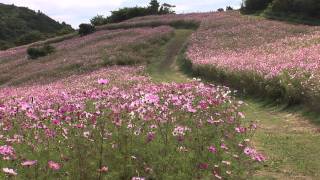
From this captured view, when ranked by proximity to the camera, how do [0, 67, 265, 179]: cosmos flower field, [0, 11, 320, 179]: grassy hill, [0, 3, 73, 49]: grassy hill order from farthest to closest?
[0, 3, 73, 49]: grassy hill, [0, 11, 320, 179]: grassy hill, [0, 67, 265, 179]: cosmos flower field

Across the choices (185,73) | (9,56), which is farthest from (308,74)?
(9,56)

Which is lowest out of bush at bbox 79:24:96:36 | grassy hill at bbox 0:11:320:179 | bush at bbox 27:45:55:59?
bush at bbox 27:45:55:59

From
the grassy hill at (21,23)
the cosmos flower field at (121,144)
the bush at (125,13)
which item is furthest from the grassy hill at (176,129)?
the grassy hill at (21,23)

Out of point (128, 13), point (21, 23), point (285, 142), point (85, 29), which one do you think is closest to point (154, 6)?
point (128, 13)

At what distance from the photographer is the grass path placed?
10797 mm

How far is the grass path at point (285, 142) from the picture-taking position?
35.4ft

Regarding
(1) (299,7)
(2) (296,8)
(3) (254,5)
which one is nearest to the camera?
(1) (299,7)

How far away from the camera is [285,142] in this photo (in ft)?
44.8

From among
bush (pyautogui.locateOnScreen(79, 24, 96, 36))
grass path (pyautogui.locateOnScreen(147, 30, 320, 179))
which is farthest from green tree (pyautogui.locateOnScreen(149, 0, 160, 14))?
grass path (pyautogui.locateOnScreen(147, 30, 320, 179))

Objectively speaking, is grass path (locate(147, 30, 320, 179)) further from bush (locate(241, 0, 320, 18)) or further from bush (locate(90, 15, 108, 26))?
bush (locate(90, 15, 108, 26))

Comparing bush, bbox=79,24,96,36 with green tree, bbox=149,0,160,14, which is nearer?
bush, bbox=79,24,96,36

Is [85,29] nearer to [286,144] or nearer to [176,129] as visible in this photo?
[286,144]

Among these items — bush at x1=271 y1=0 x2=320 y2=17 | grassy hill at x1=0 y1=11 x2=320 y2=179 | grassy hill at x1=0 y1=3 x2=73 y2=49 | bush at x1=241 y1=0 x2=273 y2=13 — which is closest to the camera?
grassy hill at x1=0 y1=11 x2=320 y2=179

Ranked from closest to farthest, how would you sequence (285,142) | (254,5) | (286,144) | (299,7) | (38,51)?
(286,144)
(285,142)
(299,7)
(38,51)
(254,5)
